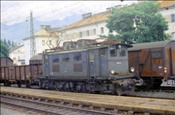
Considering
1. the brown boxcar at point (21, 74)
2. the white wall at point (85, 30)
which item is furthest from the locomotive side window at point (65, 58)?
the white wall at point (85, 30)

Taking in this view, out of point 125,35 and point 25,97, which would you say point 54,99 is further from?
point 125,35

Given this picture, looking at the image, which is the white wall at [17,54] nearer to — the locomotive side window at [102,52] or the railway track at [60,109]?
A: the railway track at [60,109]

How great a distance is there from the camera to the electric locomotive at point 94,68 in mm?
18078

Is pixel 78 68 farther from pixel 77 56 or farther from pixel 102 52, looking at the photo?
pixel 102 52

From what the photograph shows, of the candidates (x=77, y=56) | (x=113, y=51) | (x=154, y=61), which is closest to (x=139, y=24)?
(x=154, y=61)

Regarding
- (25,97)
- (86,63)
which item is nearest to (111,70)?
(86,63)

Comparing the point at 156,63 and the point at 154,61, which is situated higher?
the point at 154,61

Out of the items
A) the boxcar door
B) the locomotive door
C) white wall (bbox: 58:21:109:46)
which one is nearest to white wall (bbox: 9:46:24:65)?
white wall (bbox: 58:21:109:46)

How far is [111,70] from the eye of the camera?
18078 mm

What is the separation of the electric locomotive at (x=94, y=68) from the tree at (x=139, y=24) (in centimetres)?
1254

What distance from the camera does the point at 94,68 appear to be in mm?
19016

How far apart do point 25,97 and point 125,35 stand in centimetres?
1602

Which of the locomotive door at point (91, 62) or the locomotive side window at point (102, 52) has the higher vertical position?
the locomotive side window at point (102, 52)

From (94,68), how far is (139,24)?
15.9 meters
